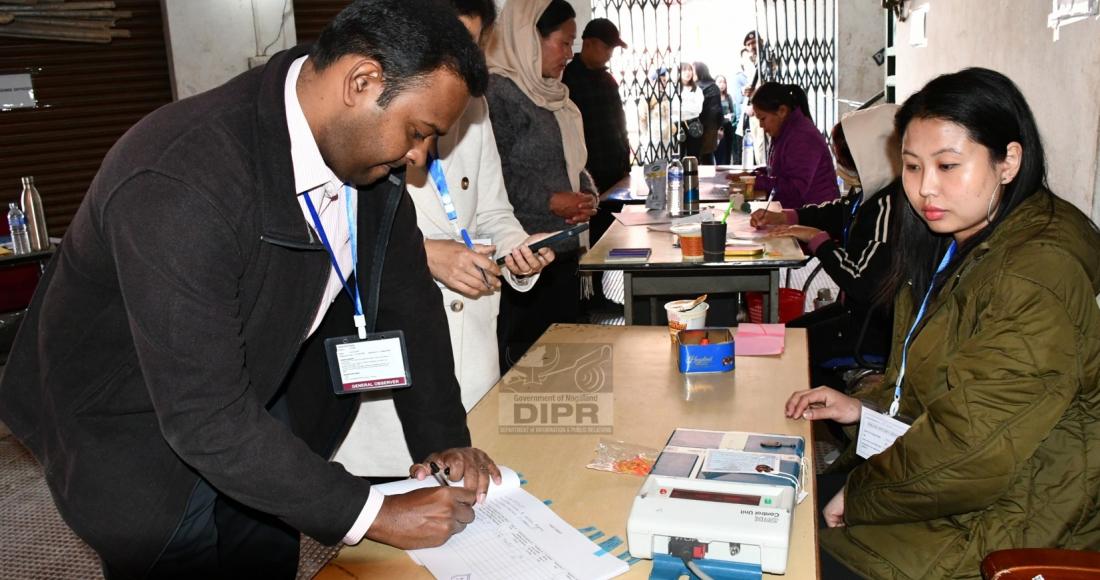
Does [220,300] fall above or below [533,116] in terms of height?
below

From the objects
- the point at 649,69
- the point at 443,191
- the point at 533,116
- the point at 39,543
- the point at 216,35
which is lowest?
the point at 39,543

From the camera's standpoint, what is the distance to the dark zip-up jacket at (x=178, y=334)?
1.06 meters

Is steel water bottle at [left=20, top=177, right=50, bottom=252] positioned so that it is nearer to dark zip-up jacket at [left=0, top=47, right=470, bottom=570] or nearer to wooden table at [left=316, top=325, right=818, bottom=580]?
wooden table at [left=316, top=325, right=818, bottom=580]

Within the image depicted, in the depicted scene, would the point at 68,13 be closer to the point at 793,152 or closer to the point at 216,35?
the point at 216,35

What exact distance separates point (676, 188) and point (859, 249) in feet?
4.28

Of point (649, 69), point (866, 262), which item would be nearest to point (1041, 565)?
point (866, 262)

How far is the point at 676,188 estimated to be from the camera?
175 inches

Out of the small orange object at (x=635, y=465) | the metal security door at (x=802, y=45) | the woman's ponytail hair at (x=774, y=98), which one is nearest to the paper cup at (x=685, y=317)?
the small orange object at (x=635, y=465)

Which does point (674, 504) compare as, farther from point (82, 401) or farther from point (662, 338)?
point (662, 338)

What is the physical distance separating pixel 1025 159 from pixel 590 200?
2010 mm

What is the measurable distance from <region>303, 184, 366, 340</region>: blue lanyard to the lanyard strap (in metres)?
0.68

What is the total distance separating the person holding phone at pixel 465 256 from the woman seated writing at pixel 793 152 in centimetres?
273

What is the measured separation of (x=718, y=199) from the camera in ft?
16.4

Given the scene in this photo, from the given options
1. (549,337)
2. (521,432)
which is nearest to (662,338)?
(549,337)
